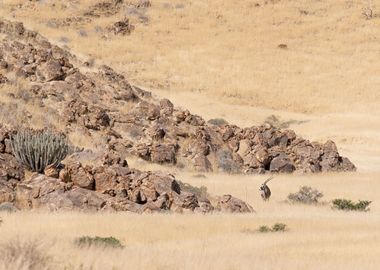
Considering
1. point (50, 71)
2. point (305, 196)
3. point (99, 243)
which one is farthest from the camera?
point (50, 71)

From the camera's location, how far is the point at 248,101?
176 feet

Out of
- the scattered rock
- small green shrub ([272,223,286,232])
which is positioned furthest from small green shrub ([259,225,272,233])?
the scattered rock

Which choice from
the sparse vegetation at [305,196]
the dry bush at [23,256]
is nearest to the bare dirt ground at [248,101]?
the dry bush at [23,256]

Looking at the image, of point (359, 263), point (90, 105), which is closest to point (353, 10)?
point (90, 105)

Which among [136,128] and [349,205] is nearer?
[349,205]

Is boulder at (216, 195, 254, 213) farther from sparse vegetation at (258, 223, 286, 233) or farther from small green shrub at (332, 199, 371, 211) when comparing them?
small green shrub at (332, 199, 371, 211)

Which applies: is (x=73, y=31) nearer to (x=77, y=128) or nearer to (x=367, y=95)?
(x=367, y=95)

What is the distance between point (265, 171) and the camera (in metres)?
26.2

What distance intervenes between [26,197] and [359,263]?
7.39 meters

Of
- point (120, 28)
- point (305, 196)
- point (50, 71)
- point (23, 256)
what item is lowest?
point (23, 256)

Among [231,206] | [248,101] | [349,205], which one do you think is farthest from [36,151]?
[248,101]

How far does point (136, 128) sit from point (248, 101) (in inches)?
1050

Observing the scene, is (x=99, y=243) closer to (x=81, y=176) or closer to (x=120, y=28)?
(x=81, y=176)

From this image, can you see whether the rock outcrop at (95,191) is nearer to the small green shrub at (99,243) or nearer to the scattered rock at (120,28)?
the small green shrub at (99,243)
